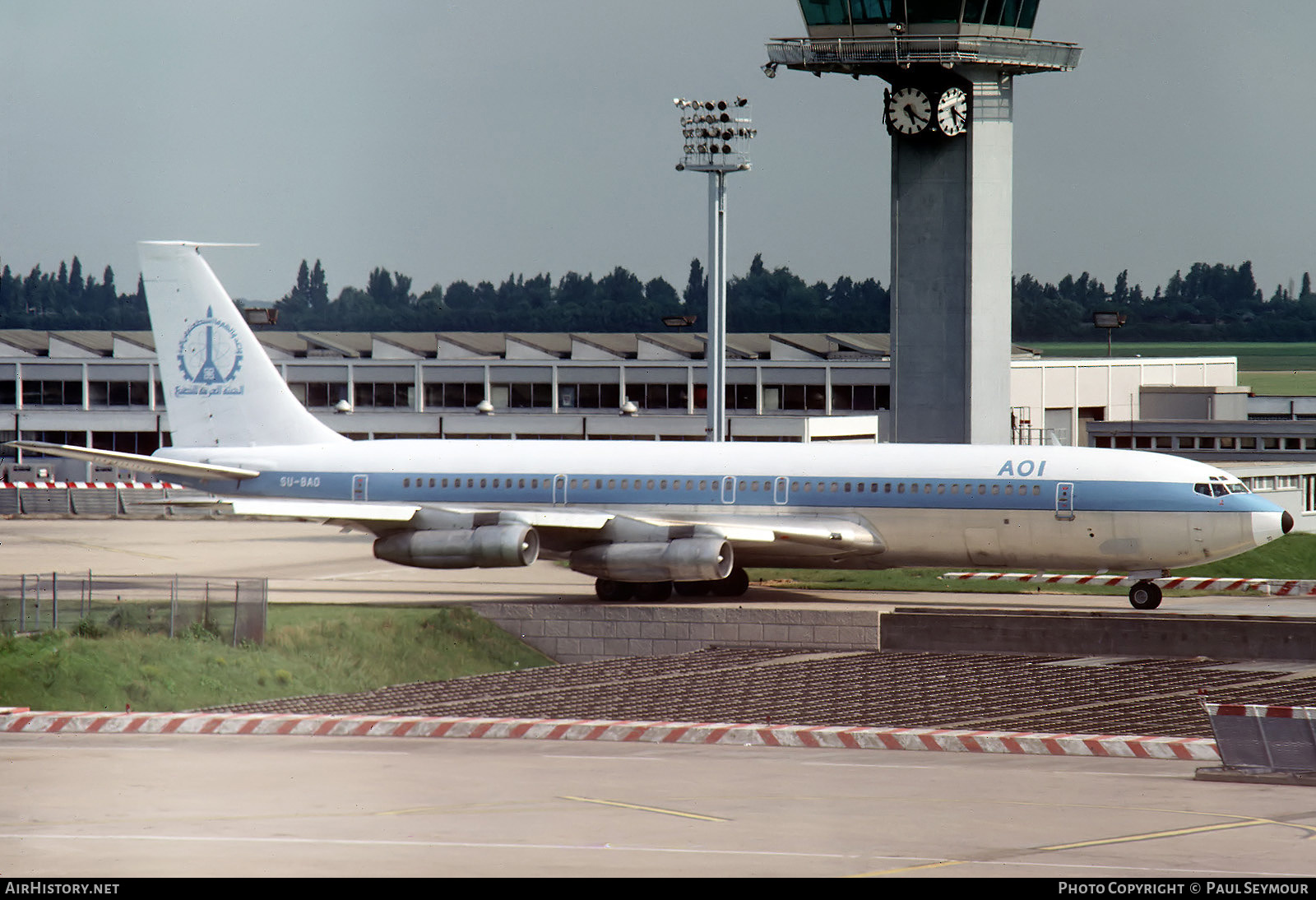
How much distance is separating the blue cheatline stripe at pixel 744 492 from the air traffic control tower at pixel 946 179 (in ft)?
71.0

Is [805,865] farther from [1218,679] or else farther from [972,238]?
[972,238]

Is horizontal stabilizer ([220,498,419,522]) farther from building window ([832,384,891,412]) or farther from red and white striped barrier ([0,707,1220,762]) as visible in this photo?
building window ([832,384,891,412])

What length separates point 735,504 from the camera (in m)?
45.6

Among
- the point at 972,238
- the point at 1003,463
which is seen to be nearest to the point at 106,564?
the point at 1003,463

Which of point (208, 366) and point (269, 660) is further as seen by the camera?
point (208, 366)

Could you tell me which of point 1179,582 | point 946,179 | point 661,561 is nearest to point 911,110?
point 946,179

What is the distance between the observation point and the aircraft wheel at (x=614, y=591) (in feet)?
149

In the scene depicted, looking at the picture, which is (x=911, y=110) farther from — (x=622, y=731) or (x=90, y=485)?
(x=90, y=485)

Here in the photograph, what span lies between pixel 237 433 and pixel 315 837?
33.3 m

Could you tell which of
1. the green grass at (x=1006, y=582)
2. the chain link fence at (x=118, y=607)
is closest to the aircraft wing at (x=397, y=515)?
the chain link fence at (x=118, y=607)

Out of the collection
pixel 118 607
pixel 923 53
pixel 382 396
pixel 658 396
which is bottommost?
pixel 118 607

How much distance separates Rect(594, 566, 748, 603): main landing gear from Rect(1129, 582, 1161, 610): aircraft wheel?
32.8 ft

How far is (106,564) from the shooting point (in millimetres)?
55031

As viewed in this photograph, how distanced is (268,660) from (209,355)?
17.5 m
